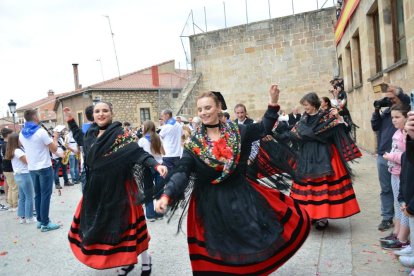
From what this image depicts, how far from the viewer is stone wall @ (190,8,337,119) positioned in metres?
18.8

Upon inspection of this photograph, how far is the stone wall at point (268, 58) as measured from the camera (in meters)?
18.8

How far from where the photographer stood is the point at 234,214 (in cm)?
316

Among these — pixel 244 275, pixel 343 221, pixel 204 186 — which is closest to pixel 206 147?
pixel 204 186

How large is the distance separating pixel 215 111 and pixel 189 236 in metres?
1.07

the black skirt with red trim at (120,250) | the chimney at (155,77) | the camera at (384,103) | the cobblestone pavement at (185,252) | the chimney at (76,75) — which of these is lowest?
the cobblestone pavement at (185,252)

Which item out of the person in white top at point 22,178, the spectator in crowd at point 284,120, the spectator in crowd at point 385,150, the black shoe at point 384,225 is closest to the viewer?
the spectator in crowd at point 385,150

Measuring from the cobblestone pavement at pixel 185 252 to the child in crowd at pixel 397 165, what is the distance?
186 mm

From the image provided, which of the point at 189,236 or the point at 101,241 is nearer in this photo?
the point at 189,236

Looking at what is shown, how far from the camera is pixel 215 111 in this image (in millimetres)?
3520

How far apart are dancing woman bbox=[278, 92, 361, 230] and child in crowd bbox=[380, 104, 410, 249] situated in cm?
69

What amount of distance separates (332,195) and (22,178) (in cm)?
531

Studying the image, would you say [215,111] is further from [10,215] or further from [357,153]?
[10,215]

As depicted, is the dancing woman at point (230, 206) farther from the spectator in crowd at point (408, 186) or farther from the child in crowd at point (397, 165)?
the child in crowd at point (397, 165)

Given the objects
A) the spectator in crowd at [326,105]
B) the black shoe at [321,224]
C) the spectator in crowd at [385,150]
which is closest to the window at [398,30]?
the spectator in crowd at [326,105]
